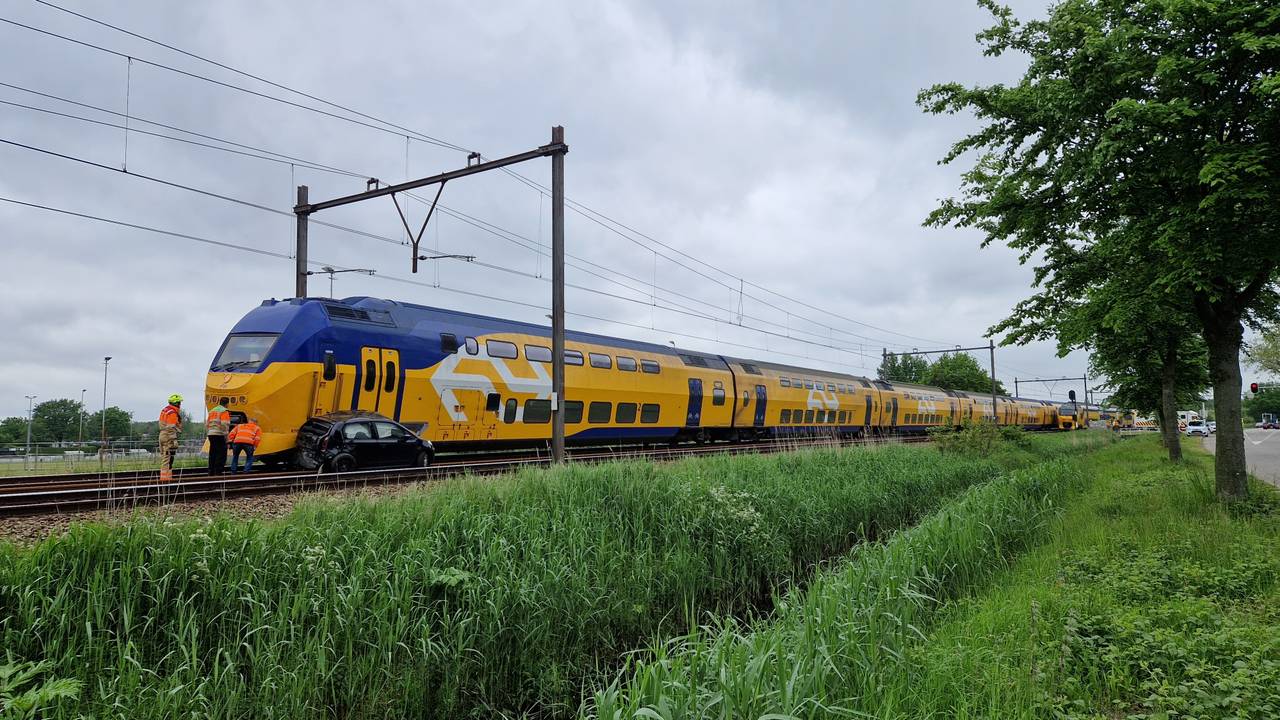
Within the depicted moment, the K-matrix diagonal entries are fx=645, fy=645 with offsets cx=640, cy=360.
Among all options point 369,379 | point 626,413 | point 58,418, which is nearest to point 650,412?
point 626,413

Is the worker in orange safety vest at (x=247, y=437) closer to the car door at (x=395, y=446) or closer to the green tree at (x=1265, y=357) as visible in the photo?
the car door at (x=395, y=446)

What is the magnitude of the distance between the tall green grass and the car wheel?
832 cm

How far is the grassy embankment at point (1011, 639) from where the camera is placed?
11.8 feet

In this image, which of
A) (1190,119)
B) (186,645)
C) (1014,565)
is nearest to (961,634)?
(1014,565)

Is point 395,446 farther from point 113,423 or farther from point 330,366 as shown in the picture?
point 113,423

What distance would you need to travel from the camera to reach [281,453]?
42.9 ft

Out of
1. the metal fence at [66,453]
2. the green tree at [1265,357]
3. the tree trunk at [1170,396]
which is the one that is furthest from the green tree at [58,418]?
the green tree at [1265,357]

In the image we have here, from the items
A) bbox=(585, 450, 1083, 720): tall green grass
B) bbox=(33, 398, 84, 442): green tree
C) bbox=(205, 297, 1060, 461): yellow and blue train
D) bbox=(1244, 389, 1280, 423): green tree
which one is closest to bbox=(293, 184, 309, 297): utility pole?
bbox=(205, 297, 1060, 461): yellow and blue train

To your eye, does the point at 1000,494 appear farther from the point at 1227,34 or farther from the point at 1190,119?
the point at 1227,34

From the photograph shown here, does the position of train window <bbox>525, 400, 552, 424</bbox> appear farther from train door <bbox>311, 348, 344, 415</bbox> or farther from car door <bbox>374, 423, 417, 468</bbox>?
train door <bbox>311, 348, 344, 415</bbox>

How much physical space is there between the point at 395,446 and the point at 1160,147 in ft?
43.1

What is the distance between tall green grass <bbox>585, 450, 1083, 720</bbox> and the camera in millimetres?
3535

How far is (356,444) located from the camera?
482 inches

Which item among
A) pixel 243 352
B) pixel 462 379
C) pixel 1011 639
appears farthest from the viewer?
pixel 462 379
